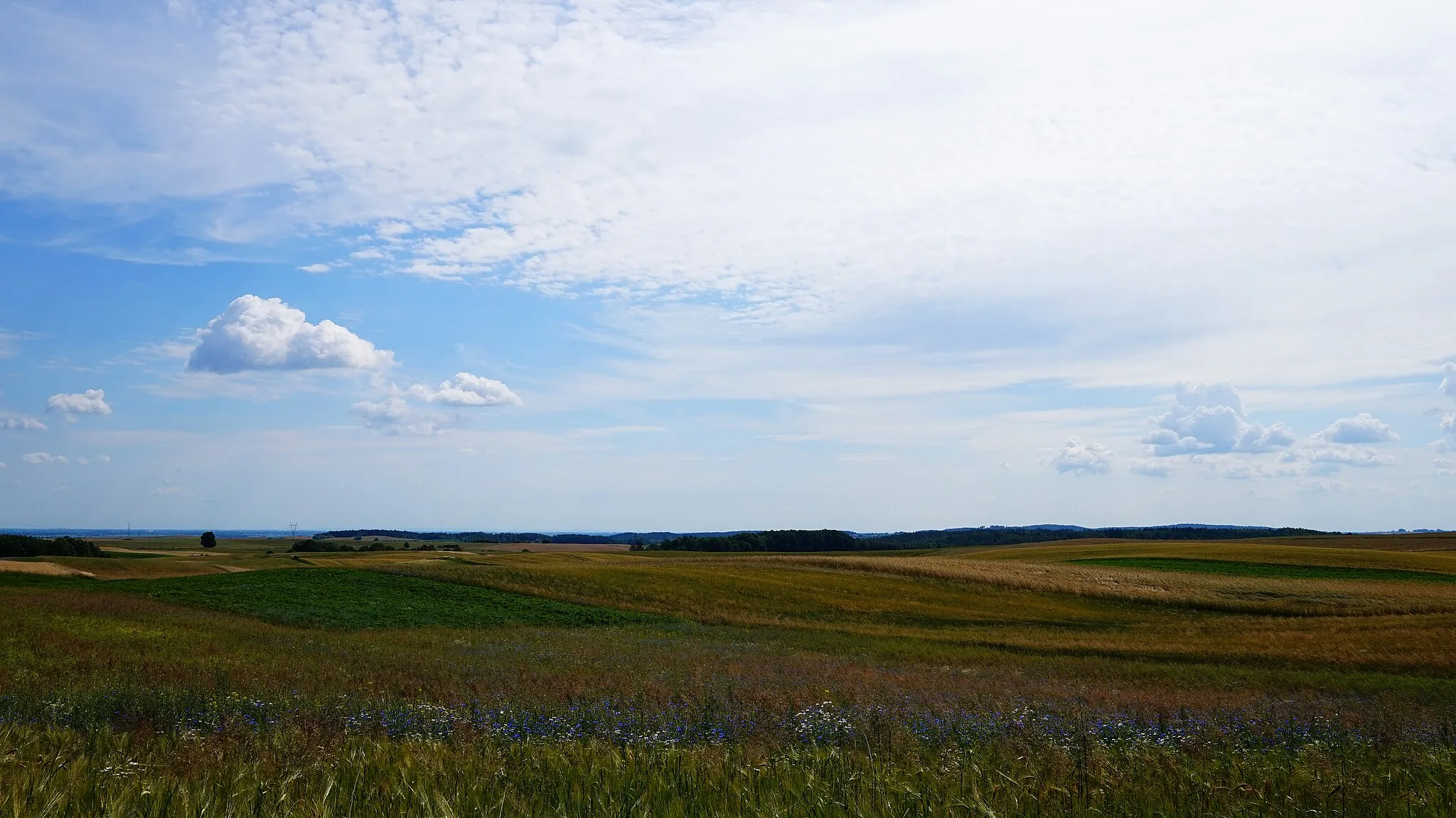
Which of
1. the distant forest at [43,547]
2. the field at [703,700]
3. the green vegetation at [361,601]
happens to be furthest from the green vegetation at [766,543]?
the field at [703,700]

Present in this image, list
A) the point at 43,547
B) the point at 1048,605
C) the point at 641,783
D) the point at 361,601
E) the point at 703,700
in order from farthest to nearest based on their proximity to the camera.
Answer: the point at 43,547 → the point at 1048,605 → the point at 361,601 → the point at 703,700 → the point at 641,783

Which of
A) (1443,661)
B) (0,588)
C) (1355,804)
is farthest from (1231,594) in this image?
(0,588)

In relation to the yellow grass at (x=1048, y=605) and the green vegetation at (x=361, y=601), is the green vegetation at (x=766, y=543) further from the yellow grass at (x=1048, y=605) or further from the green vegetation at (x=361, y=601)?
the green vegetation at (x=361, y=601)

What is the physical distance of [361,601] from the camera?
40812mm

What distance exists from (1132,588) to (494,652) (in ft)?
149

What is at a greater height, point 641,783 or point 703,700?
point 641,783

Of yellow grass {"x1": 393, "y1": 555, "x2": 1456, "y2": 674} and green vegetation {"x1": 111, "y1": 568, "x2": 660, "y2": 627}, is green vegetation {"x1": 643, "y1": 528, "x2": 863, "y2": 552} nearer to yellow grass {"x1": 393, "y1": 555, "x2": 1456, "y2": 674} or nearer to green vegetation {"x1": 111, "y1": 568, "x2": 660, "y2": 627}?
yellow grass {"x1": 393, "y1": 555, "x2": 1456, "y2": 674}

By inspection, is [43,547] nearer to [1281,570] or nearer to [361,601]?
[361,601]

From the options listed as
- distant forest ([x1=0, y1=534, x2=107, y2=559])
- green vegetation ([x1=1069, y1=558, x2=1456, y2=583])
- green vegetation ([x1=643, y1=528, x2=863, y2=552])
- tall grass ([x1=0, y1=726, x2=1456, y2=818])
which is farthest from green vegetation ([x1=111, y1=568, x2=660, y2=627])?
green vegetation ([x1=643, y1=528, x2=863, y2=552])

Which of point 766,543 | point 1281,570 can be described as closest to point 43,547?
point 766,543

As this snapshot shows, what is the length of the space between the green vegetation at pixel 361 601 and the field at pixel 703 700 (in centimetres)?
29

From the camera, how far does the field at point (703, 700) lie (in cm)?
433

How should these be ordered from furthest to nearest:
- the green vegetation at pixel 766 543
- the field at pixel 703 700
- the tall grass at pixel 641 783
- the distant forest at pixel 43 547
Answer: the green vegetation at pixel 766 543, the distant forest at pixel 43 547, the field at pixel 703 700, the tall grass at pixel 641 783

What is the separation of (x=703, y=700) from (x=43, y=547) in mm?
118801
